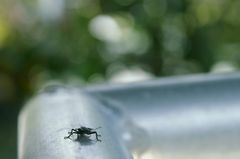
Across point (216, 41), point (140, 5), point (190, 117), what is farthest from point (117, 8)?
point (190, 117)

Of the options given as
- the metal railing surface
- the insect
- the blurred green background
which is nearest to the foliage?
the blurred green background

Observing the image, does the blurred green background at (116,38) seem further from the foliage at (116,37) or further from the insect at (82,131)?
the insect at (82,131)

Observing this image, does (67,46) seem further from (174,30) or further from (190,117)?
(190,117)

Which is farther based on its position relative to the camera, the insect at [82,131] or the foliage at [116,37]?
the foliage at [116,37]

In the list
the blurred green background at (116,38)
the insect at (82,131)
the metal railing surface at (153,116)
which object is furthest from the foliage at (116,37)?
the insect at (82,131)

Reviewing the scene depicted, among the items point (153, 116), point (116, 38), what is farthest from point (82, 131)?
point (116, 38)

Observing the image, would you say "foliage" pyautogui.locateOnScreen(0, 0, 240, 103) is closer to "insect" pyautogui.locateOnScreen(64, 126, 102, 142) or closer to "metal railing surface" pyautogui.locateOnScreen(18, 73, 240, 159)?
"metal railing surface" pyautogui.locateOnScreen(18, 73, 240, 159)

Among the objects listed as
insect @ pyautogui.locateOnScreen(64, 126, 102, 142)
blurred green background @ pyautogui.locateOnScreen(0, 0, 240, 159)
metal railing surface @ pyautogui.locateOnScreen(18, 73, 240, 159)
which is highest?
blurred green background @ pyautogui.locateOnScreen(0, 0, 240, 159)
